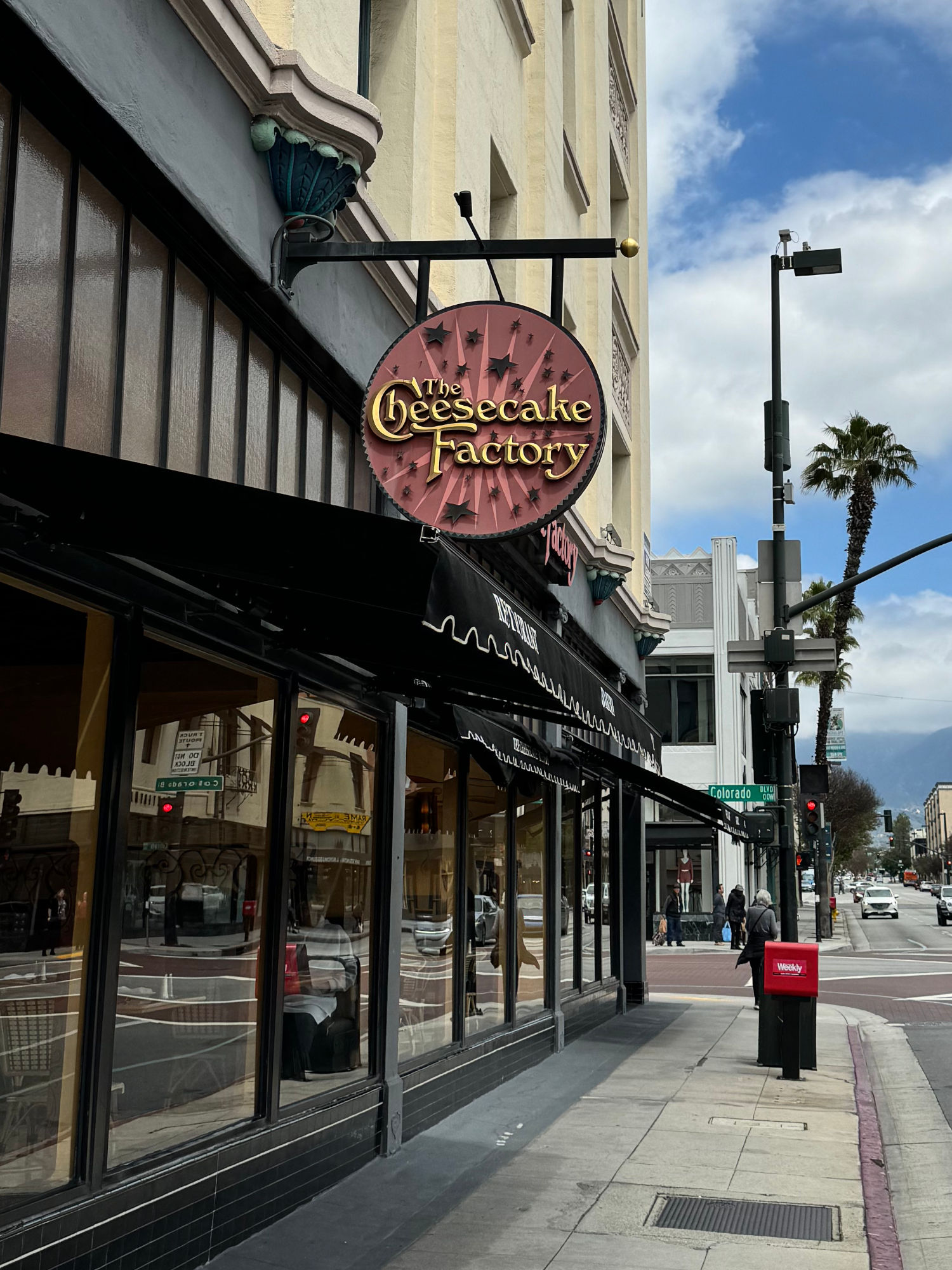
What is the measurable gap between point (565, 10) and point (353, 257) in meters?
11.8

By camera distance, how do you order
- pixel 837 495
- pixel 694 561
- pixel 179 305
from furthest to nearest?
pixel 694 561 → pixel 837 495 → pixel 179 305

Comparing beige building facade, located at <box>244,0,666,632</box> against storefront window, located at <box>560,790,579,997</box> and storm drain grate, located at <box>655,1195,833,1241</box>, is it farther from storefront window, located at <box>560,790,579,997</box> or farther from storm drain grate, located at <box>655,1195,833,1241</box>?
storm drain grate, located at <box>655,1195,833,1241</box>

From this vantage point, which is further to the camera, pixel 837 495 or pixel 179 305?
pixel 837 495

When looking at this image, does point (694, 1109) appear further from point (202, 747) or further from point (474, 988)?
point (202, 747)

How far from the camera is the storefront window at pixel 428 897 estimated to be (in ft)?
32.5

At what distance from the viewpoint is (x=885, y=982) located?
91.6ft

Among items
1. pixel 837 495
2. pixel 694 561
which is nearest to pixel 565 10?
pixel 837 495

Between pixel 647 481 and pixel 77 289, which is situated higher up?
pixel 647 481

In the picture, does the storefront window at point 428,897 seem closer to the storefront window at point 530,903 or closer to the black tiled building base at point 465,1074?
the black tiled building base at point 465,1074

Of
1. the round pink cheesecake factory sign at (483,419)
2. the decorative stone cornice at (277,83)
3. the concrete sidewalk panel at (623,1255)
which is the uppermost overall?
the decorative stone cornice at (277,83)

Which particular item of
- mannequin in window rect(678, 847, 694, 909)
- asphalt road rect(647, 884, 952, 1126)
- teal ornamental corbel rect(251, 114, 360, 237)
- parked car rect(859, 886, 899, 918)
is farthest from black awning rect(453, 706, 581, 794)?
parked car rect(859, 886, 899, 918)

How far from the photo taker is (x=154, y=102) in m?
6.18

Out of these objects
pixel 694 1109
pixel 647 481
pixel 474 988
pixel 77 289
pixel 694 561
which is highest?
pixel 694 561

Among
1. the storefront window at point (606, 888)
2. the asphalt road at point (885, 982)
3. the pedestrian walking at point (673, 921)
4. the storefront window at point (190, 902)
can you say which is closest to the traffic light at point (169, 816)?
the storefront window at point (190, 902)
